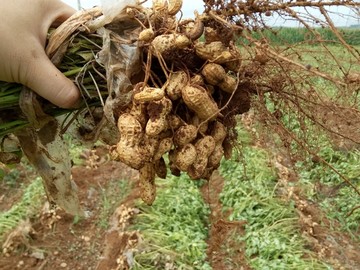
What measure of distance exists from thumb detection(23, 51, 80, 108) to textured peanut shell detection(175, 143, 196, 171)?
1.24ft

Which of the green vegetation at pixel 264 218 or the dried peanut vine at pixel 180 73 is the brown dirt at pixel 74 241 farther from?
the dried peanut vine at pixel 180 73

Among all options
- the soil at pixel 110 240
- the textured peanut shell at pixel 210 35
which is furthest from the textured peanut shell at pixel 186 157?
the soil at pixel 110 240

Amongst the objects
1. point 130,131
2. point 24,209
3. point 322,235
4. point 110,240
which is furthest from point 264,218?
point 130,131

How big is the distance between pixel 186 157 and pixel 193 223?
2938mm

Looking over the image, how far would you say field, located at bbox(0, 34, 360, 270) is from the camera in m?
3.81

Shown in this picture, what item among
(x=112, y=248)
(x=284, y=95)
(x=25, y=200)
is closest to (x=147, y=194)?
(x=284, y=95)

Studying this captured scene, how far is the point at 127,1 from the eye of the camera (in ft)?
4.75

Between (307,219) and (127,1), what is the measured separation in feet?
10.6

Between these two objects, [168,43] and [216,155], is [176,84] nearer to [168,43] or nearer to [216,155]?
[168,43]

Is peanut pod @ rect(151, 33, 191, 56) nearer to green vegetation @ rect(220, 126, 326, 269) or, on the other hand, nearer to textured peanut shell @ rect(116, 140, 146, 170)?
textured peanut shell @ rect(116, 140, 146, 170)

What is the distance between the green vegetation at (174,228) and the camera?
148 inches

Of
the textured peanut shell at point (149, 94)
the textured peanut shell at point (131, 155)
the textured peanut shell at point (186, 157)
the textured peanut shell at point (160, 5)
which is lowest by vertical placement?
the textured peanut shell at point (131, 155)

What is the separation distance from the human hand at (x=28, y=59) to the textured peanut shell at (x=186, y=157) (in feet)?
1.23

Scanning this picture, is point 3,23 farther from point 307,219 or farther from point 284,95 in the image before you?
point 307,219
